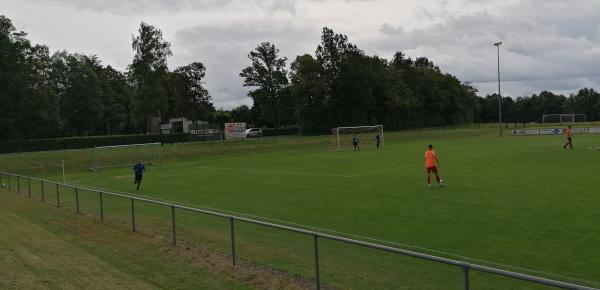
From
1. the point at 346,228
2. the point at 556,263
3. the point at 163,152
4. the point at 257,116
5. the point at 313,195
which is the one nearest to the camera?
the point at 556,263

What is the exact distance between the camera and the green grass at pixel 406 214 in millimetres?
10172

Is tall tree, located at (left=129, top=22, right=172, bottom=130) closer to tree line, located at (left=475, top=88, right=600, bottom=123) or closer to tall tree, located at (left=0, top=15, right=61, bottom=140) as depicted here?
tall tree, located at (left=0, top=15, right=61, bottom=140)

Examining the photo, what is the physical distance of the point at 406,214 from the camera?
55.0ft

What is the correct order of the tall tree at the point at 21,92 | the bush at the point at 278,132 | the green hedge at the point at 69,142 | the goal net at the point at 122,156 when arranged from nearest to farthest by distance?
the goal net at the point at 122,156 < the green hedge at the point at 69,142 < the tall tree at the point at 21,92 < the bush at the point at 278,132

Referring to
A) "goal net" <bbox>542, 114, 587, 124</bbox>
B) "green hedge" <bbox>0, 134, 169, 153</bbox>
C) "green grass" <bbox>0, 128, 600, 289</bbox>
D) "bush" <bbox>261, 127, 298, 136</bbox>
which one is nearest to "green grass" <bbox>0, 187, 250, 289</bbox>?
"green grass" <bbox>0, 128, 600, 289</bbox>

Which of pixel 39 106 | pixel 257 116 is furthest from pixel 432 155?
pixel 257 116

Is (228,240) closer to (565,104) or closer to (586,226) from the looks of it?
A: (586,226)

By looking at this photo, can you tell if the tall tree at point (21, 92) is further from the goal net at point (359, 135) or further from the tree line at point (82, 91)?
the goal net at point (359, 135)

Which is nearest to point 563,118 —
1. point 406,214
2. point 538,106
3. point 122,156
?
point 538,106

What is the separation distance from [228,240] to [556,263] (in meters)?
7.71

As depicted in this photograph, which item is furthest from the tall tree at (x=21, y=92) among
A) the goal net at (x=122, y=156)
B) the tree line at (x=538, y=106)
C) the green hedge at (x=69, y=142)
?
the tree line at (x=538, y=106)

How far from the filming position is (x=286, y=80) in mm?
100688

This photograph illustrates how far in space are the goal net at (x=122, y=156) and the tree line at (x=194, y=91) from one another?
2277 cm

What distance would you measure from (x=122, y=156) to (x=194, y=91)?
47391mm
